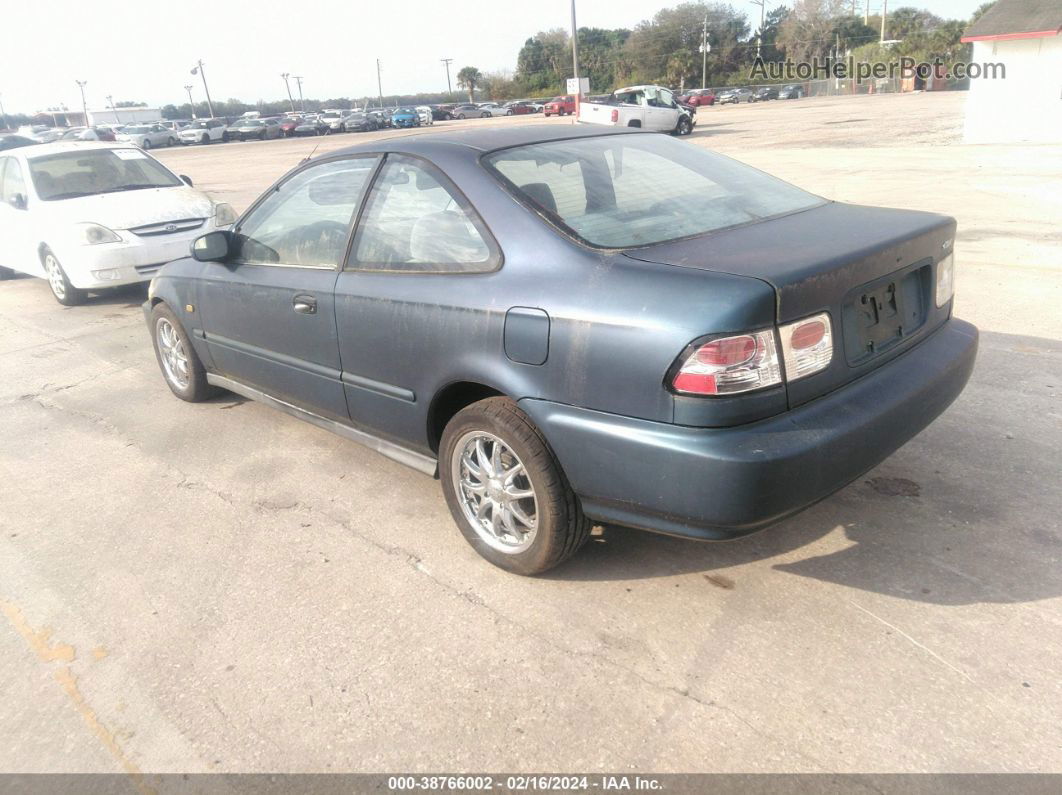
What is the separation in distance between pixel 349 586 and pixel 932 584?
2.12 metres

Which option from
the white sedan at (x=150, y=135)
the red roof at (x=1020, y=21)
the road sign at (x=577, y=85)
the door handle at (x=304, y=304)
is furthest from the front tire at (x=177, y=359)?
the white sedan at (x=150, y=135)

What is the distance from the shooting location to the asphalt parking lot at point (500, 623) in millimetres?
2285

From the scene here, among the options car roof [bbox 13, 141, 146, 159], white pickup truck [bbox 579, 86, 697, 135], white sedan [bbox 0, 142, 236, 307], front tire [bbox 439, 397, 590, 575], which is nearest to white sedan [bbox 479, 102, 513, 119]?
white pickup truck [bbox 579, 86, 697, 135]

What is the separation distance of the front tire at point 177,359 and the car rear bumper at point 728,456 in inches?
118

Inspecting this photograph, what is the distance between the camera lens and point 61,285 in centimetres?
822

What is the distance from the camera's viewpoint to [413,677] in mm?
2584

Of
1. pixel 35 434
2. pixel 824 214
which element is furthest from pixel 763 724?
pixel 35 434

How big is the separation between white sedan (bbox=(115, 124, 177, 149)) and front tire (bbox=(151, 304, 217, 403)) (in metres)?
49.1

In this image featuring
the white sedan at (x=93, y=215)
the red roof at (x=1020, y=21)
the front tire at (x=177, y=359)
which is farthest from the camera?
the red roof at (x=1020, y=21)

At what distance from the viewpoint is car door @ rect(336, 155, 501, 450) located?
9.71 feet

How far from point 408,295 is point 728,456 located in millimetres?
1452

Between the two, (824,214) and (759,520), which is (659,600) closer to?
(759,520)
